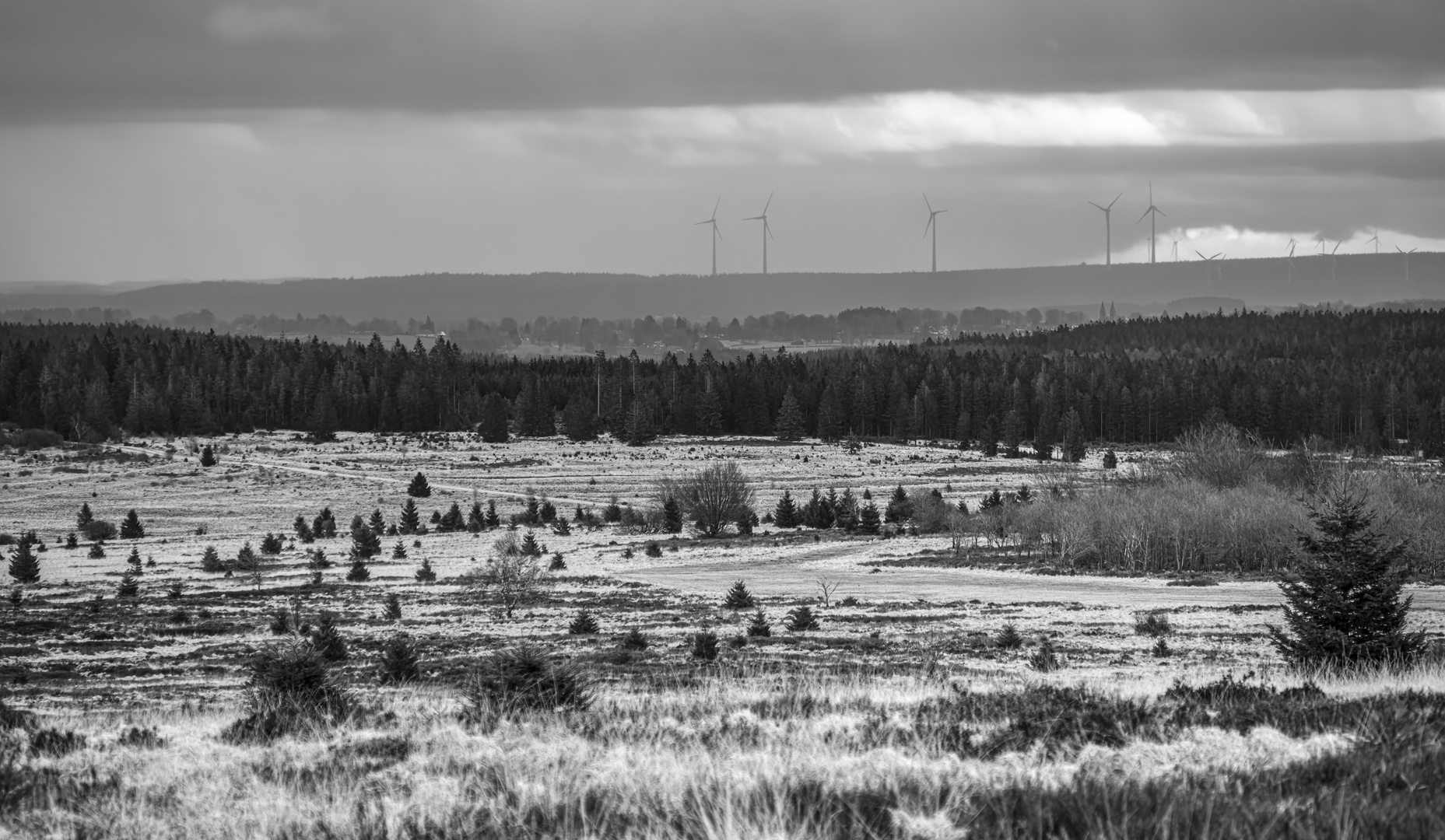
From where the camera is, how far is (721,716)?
606 inches

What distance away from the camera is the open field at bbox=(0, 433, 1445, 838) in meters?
9.65

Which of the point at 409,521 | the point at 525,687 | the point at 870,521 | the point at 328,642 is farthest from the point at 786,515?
the point at 525,687

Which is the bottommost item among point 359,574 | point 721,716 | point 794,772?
point 359,574

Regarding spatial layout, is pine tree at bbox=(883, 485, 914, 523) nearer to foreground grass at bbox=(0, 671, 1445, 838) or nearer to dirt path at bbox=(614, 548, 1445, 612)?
dirt path at bbox=(614, 548, 1445, 612)

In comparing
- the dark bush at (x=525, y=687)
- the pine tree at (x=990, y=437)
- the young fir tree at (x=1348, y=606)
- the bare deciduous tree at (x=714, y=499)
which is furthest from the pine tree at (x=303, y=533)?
the pine tree at (x=990, y=437)

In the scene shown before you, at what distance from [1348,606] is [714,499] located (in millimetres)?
79123

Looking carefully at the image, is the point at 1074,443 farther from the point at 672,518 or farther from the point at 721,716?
the point at 721,716

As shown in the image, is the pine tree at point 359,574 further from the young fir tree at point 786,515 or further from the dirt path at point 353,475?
the dirt path at point 353,475

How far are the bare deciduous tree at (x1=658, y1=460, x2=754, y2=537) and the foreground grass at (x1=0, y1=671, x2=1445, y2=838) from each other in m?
86.7

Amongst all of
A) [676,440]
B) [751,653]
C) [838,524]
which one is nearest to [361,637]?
[751,653]

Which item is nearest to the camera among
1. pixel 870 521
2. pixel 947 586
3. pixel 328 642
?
pixel 328 642

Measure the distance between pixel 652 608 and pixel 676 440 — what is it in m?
131

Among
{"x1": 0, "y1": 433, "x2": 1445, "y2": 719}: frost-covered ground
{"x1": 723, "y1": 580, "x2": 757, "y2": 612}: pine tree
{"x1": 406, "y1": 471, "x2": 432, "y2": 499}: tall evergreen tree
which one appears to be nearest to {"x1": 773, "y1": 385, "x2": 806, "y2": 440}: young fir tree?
{"x1": 0, "y1": 433, "x2": 1445, "y2": 719}: frost-covered ground

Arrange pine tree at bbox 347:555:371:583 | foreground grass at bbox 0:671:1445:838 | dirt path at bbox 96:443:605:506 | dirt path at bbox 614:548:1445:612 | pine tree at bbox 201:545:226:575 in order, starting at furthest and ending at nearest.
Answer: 1. dirt path at bbox 96:443:605:506
2. pine tree at bbox 201:545:226:575
3. pine tree at bbox 347:555:371:583
4. dirt path at bbox 614:548:1445:612
5. foreground grass at bbox 0:671:1445:838
